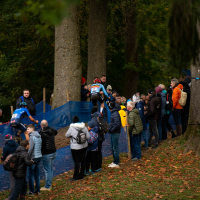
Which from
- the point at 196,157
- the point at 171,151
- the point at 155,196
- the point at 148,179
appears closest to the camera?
the point at 155,196

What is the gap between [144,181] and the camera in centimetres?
895

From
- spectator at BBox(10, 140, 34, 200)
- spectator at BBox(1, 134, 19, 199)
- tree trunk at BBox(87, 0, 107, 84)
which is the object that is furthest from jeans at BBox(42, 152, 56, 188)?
tree trunk at BBox(87, 0, 107, 84)

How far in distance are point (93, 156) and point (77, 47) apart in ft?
16.5

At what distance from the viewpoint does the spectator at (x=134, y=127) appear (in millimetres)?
10836

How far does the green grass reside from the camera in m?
7.93

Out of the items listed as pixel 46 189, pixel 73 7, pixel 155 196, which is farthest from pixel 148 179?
pixel 73 7

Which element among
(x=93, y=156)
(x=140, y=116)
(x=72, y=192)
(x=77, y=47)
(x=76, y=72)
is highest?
(x=77, y=47)

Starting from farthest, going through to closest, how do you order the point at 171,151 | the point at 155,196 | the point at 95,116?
the point at 171,151 < the point at 95,116 < the point at 155,196

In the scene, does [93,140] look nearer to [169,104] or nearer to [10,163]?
[10,163]

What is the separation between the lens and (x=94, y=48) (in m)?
15.0

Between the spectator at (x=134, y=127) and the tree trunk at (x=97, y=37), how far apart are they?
4377mm

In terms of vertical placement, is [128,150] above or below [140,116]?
below

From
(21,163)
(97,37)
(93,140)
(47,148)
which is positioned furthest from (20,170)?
(97,37)

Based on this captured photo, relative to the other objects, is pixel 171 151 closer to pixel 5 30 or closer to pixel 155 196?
pixel 155 196
